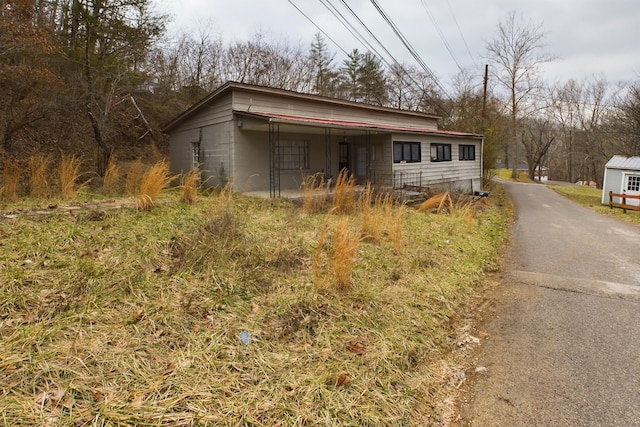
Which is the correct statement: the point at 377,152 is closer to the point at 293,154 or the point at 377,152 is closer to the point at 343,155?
the point at 343,155

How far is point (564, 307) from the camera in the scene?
4293 mm

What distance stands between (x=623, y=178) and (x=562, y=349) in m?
17.7

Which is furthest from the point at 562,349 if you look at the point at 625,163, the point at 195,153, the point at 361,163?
the point at 625,163

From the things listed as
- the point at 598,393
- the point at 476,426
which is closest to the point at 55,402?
the point at 476,426

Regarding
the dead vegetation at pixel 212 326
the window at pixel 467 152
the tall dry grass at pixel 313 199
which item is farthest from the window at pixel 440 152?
the dead vegetation at pixel 212 326

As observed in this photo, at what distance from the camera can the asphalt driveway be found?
98.9 inches

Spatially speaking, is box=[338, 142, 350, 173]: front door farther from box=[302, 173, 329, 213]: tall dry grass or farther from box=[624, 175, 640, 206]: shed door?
box=[624, 175, 640, 206]: shed door

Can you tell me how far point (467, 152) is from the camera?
20.0 metres

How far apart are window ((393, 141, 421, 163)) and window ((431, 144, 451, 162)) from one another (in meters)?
1.60

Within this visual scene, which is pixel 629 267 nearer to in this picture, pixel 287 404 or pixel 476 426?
pixel 476 426

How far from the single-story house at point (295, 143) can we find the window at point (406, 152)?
4cm

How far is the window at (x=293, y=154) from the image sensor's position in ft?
44.7

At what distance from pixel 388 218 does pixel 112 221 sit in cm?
449

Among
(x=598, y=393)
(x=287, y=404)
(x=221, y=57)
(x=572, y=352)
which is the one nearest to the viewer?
(x=287, y=404)
